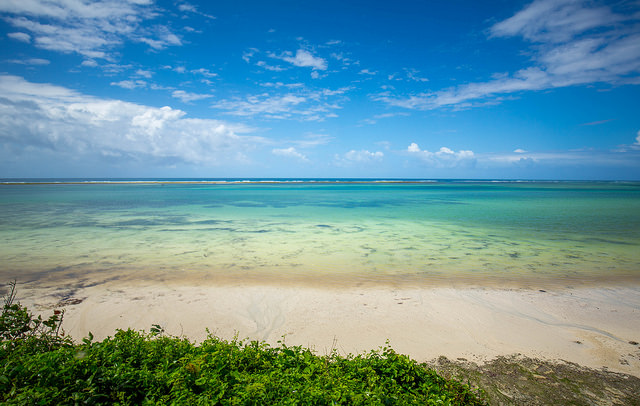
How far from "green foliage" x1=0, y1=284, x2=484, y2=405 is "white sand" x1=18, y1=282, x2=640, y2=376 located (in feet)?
4.50

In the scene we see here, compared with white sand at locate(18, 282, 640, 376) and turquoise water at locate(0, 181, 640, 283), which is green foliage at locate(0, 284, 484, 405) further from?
turquoise water at locate(0, 181, 640, 283)

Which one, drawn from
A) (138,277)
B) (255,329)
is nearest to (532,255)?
(255,329)

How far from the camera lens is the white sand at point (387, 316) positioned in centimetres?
513

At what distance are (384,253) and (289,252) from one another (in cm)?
361

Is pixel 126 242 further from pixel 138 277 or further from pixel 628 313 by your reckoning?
pixel 628 313

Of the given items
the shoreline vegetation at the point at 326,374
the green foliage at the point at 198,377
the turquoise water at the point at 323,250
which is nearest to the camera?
the green foliage at the point at 198,377

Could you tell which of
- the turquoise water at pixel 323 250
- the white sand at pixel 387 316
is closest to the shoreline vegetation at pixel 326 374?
the white sand at pixel 387 316

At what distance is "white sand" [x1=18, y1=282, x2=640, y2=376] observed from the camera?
16.8ft

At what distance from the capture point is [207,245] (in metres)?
12.8

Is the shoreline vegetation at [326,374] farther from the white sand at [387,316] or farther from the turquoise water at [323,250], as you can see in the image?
the turquoise water at [323,250]

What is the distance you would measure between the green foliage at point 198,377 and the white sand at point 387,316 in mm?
1371

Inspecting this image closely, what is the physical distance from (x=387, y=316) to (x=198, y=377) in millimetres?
4009

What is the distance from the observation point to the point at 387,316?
6285mm

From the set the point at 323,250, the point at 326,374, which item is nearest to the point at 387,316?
the point at 326,374
